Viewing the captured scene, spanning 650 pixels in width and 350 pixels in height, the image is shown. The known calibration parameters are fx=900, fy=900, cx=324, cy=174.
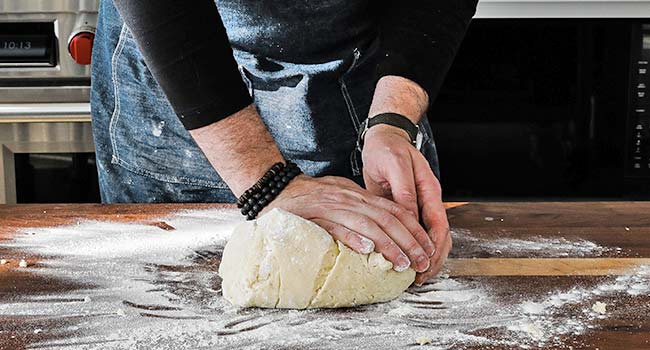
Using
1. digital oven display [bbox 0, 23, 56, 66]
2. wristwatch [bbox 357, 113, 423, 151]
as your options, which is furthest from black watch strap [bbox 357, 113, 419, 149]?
digital oven display [bbox 0, 23, 56, 66]

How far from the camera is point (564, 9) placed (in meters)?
1.86

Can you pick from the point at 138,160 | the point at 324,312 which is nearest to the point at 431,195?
the point at 324,312

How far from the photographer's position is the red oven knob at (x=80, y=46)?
186 cm

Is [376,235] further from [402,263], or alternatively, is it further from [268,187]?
[268,187]

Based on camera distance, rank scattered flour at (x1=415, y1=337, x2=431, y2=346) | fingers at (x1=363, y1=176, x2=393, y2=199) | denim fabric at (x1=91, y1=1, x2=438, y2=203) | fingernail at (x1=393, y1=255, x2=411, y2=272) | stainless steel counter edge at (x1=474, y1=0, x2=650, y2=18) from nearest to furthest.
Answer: scattered flour at (x1=415, y1=337, x2=431, y2=346) < fingernail at (x1=393, y1=255, x2=411, y2=272) < fingers at (x1=363, y1=176, x2=393, y2=199) < denim fabric at (x1=91, y1=1, x2=438, y2=203) < stainless steel counter edge at (x1=474, y1=0, x2=650, y2=18)

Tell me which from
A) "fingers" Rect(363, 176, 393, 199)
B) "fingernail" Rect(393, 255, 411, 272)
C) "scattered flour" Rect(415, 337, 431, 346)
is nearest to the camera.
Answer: "scattered flour" Rect(415, 337, 431, 346)

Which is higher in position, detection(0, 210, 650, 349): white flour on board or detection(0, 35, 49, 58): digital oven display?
detection(0, 35, 49, 58): digital oven display

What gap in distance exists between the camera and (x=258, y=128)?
114 cm

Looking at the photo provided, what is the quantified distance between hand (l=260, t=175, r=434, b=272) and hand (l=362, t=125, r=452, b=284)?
3cm

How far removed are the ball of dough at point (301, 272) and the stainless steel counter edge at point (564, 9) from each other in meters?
0.95

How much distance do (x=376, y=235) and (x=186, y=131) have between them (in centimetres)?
52

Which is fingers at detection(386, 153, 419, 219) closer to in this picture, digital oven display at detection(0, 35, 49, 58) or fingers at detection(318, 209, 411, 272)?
fingers at detection(318, 209, 411, 272)

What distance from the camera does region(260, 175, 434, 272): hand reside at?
1031mm

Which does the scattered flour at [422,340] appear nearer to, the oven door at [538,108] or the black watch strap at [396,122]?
the black watch strap at [396,122]
